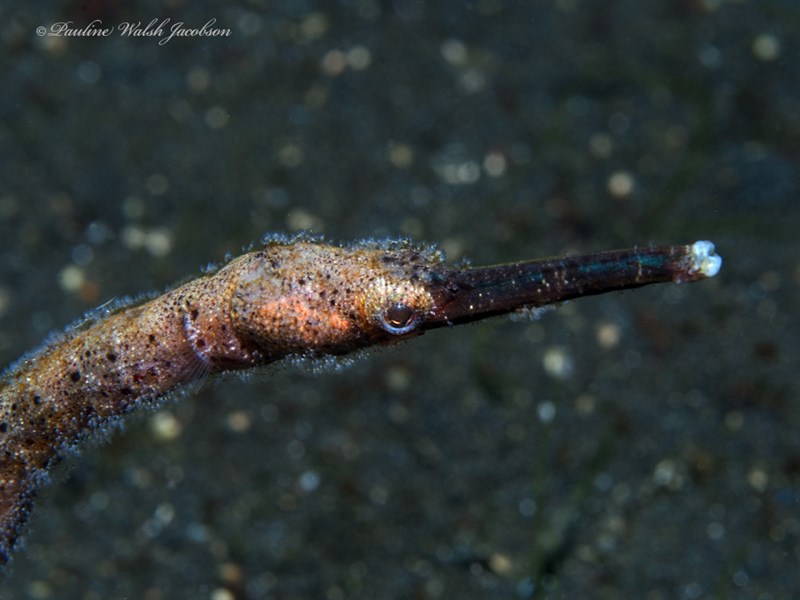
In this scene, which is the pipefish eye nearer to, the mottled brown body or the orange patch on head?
the mottled brown body

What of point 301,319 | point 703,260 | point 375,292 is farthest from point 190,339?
point 703,260

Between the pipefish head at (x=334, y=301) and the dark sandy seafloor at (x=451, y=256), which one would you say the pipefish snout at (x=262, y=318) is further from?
the dark sandy seafloor at (x=451, y=256)

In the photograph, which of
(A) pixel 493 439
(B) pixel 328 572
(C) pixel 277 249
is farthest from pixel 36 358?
(A) pixel 493 439

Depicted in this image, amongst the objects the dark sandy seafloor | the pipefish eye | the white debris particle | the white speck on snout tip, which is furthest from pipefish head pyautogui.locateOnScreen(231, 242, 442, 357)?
the white debris particle

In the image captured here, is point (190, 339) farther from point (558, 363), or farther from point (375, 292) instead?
point (558, 363)

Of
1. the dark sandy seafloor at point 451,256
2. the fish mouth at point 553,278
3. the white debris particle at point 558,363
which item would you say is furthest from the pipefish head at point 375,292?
the white debris particle at point 558,363

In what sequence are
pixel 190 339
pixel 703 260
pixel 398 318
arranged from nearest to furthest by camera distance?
pixel 703 260 < pixel 398 318 < pixel 190 339

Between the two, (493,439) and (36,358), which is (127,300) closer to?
(36,358)
